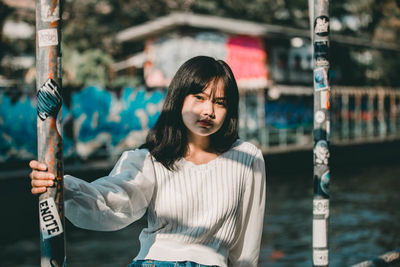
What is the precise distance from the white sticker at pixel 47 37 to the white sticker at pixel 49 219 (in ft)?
1.52

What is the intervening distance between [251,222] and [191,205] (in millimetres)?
310

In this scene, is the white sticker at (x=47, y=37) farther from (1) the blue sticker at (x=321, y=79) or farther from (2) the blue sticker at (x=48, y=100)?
(1) the blue sticker at (x=321, y=79)

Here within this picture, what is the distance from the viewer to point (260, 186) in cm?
227

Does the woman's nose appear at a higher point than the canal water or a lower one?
higher

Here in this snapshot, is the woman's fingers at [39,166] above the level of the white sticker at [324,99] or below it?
below

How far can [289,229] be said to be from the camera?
30.6 feet

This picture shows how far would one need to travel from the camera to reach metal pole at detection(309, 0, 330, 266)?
2.87 metres

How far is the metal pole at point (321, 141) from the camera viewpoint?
287 centimetres

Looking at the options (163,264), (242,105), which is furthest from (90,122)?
(163,264)

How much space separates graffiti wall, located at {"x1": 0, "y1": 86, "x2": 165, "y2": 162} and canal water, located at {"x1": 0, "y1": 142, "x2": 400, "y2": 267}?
12.4ft

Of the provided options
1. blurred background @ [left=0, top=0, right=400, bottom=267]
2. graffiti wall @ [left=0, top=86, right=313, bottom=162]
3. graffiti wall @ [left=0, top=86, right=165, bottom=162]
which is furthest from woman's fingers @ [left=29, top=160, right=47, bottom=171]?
graffiti wall @ [left=0, top=86, right=165, bottom=162]

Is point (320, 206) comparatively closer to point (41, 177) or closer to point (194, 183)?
point (194, 183)

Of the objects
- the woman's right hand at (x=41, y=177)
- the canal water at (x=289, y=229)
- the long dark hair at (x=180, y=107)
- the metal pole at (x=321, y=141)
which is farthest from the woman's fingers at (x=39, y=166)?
the canal water at (x=289, y=229)

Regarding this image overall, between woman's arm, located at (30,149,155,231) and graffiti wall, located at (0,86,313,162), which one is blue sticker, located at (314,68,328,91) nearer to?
woman's arm, located at (30,149,155,231)
